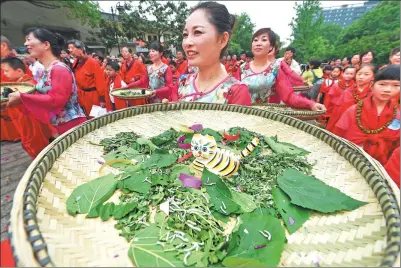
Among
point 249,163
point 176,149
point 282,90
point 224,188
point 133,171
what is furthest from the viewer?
point 282,90

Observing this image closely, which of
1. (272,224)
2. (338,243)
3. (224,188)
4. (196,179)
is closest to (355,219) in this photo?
(338,243)

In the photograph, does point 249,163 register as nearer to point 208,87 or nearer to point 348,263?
point 348,263

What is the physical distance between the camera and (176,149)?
1.33 metres

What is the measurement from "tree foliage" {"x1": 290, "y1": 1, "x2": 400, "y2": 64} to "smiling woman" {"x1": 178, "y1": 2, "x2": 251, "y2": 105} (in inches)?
888

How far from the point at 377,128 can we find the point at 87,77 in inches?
180

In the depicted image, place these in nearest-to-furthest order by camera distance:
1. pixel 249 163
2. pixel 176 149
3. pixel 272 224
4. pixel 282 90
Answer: pixel 272 224, pixel 249 163, pixel 176 149, pixel 282 90

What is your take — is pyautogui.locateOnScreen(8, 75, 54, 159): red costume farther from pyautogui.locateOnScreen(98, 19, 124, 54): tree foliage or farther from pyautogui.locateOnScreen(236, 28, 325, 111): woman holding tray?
pyautogui.locateOnScreen(98, 19, 124, 54): tree foliage

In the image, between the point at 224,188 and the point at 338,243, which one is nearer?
the point at 338,243

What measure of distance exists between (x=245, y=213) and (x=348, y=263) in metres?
0.32

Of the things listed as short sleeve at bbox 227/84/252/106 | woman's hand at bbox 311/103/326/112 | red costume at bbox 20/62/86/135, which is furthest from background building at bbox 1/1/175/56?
woman's hand at bbox 311/103/326/112

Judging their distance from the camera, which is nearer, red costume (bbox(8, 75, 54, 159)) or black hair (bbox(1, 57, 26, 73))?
red costume (bbox(8, 75, 54, 159))

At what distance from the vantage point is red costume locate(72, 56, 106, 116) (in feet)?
14.5

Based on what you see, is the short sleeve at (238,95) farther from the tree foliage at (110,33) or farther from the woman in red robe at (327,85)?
the tree foliage at (110,33)

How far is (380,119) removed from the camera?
208 cm
